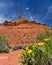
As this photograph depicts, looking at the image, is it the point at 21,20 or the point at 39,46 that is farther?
the point at 21,20

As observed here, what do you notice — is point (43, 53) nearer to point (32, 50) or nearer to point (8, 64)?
point (32, 50)

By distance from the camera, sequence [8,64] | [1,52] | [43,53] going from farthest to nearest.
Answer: [1,52]
[8,64]
[43,53]

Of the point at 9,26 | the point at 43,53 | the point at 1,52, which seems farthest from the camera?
the point at 9,26

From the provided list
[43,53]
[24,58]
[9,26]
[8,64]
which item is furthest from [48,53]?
[9,26]

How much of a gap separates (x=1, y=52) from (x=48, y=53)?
1378 centimetres

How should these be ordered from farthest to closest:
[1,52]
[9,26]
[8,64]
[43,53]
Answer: [9,26] → [1,52] → [8,64] → [43,53]

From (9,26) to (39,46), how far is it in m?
67.8

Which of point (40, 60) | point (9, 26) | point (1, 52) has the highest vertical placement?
point (9, 26)

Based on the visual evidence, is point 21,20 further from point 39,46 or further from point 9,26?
point 39,46

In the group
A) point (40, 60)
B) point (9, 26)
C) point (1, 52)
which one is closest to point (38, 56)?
point (40, 60)

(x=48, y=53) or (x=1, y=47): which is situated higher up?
(x=1, y=47)

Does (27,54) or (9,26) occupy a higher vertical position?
(9,26)

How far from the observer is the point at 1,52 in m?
23.6

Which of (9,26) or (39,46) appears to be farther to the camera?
(9,26)
